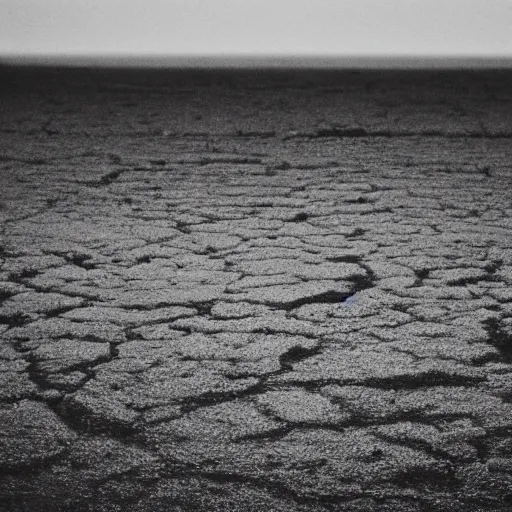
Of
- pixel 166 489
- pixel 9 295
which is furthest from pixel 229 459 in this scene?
pixel 9 295

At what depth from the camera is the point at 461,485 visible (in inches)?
53.5

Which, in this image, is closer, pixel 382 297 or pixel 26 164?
pixel 382 297

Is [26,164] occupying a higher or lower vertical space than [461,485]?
higher

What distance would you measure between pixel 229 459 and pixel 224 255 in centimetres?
129

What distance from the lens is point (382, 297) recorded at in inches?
88.4

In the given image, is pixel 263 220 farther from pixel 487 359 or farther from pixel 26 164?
A: pixel 26 164

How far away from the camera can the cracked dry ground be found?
1.39 meters

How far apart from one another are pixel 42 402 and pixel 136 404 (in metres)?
0.20

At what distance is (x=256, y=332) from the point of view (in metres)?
2.01

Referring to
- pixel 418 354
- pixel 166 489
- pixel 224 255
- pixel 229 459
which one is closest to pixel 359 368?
pixel 418 354

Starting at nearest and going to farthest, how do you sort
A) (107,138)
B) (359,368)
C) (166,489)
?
(166,489) → (359,368) → (107,138)

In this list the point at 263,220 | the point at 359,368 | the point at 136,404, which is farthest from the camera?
the point at 263,220

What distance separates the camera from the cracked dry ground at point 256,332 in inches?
54.8

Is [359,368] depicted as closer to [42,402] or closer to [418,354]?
[418,354]
